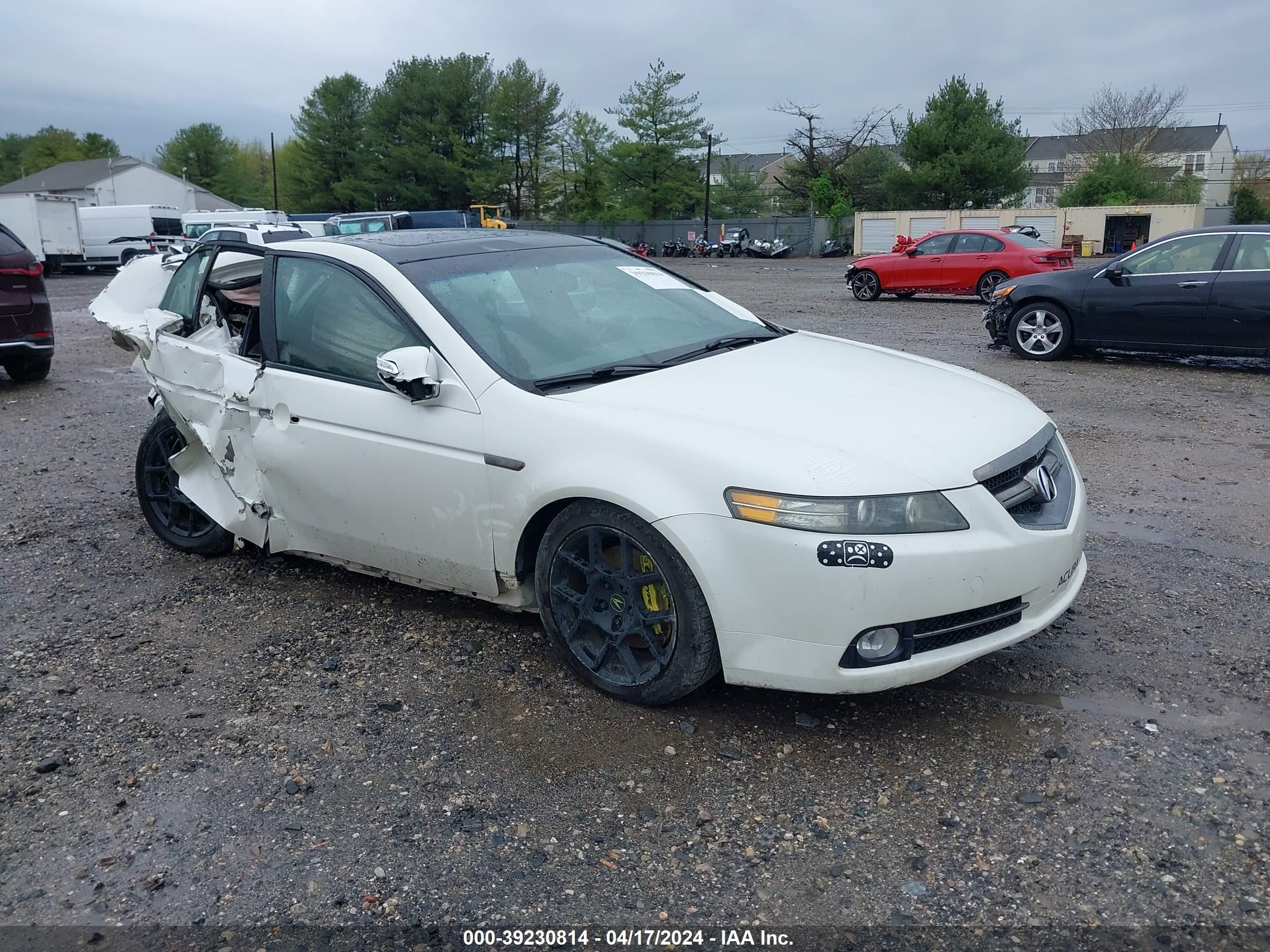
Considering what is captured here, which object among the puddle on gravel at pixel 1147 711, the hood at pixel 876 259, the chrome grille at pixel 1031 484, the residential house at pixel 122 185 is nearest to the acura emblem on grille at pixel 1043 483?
the chrome grille at pixel 1031 484

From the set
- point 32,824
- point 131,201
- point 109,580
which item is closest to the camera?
point 32,824

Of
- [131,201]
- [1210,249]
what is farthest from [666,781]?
[131,201]

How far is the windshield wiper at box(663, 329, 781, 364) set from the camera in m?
4.06

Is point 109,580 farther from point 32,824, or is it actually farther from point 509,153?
point 509,153

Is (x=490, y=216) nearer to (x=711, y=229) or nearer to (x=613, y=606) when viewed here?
(x=711, y=229)

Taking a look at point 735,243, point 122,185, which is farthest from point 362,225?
point 122,185

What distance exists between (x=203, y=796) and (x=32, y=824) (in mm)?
473

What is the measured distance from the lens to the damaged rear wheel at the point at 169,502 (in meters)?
5.10

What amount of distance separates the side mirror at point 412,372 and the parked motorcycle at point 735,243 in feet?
164

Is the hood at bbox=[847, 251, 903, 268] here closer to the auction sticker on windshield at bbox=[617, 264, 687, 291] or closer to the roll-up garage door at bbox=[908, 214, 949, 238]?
the auction sticker on windshield at bbox=[617, 264, 687, 291]

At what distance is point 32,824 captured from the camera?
9.92 feet

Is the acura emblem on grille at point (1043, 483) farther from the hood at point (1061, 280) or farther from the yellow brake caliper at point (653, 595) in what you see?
the hood at point (1061, 280)

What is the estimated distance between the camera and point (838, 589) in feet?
9.86

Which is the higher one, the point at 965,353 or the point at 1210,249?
the point at 1210,249
